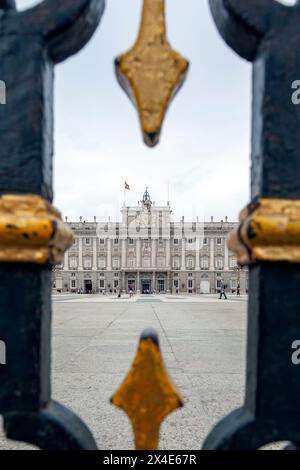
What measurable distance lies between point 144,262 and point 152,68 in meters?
60.4

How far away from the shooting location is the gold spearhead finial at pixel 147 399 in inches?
30.5

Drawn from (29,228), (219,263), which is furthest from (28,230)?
(219,263)

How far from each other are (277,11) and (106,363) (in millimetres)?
3717

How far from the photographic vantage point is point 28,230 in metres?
0.76

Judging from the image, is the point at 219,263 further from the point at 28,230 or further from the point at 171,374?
the point at 28,230

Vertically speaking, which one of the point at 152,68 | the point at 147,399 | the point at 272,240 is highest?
the point at 152,68

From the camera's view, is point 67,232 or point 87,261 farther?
point 87,261

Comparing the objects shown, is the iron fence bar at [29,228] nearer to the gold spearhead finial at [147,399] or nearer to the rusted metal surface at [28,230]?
the rusted metal surface at [28,230]

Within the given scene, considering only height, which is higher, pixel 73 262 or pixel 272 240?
pixel 272 240

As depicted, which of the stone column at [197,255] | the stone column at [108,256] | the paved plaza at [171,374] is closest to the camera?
the paved plaza at [171,374]

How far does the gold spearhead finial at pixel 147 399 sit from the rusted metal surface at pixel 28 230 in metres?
0.29

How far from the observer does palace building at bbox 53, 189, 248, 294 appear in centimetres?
6047

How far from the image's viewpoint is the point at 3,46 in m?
0.85

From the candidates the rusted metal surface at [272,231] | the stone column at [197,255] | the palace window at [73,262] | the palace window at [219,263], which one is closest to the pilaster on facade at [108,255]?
the palace window at [73,262]
